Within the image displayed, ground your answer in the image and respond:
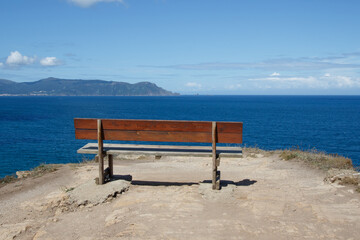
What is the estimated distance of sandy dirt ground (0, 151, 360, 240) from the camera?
533 centimetres

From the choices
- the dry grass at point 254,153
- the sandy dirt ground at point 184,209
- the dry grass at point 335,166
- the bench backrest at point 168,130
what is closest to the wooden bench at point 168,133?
the bench backrest at point 168,130

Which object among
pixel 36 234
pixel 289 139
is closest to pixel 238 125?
pixel 36 234

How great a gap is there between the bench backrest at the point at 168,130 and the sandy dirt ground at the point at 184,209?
1.15 meters

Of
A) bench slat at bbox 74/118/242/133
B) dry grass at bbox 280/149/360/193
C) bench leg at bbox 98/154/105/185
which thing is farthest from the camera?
dry grass at bbox 280/149/360/193

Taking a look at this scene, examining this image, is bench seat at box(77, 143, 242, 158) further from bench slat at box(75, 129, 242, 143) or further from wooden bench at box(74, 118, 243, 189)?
bench slat at box(75, 129, 242, 143)

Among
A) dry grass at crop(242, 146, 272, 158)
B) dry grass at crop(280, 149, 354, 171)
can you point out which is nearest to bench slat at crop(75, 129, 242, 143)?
dry grass at crop(280, 149, 354, 171)

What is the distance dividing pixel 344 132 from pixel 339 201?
144 feet

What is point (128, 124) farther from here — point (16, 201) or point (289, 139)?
point (289, 139)

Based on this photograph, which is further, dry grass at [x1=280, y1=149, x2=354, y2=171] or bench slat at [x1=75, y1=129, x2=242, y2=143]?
dry grass at [x1=280, y1=149, x2=354, y2=171]

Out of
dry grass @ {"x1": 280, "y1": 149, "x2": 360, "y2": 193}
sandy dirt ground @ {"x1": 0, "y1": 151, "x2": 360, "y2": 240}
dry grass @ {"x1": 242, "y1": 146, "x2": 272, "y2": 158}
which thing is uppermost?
dry grass @ {"x1": 280, "y1": 149, "x2": 360, "y2": 193}

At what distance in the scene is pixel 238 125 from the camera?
23.4ft

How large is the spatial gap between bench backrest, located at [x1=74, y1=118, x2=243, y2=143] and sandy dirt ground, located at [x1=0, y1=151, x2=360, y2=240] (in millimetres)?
1148

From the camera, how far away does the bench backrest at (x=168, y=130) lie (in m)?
7.18

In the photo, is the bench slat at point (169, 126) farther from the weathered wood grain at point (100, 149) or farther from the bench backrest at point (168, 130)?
the weathered wood grain at point (100, 149)
